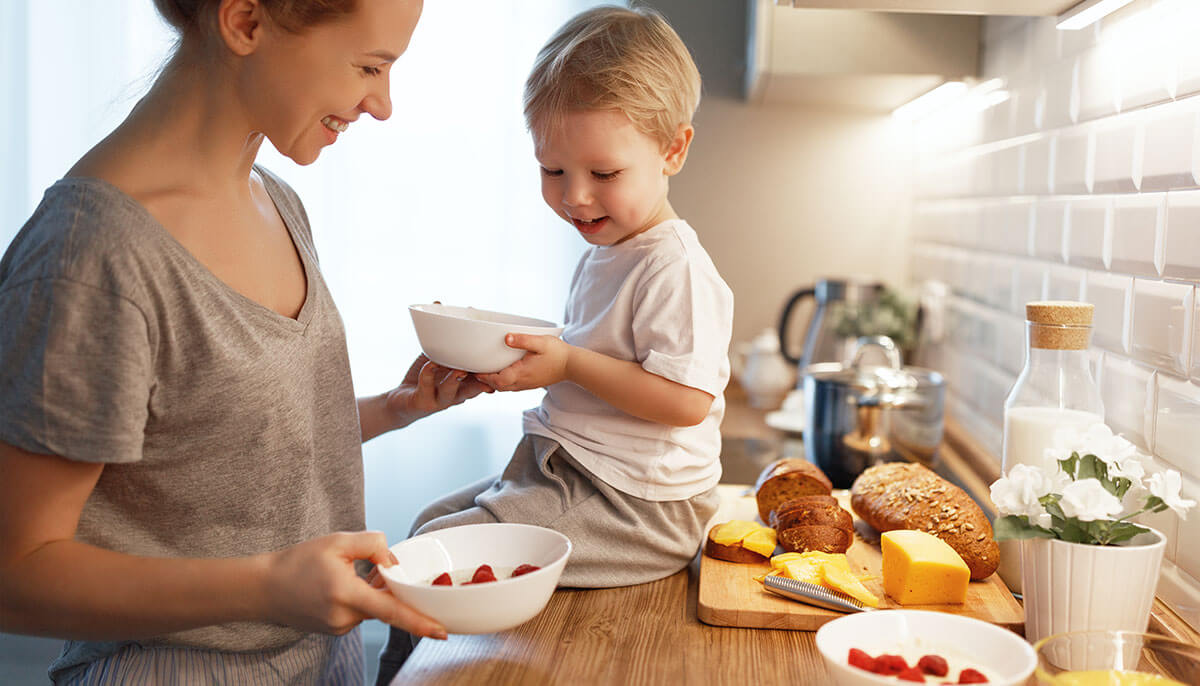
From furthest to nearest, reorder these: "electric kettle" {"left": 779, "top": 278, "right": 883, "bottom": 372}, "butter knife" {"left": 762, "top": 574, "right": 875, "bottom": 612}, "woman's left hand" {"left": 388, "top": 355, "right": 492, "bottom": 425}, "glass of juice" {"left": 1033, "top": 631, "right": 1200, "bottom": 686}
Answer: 1. "electric kettle" {"left": 779, "top": 278, "right": 883, "bottom": 372}
2. "woman's left hand" {"left": 388, "top": 355, "right": 492, "bottom": 425}
3. "butter knife" {"left": 762, "top": 574, "right": 875, "bottom": 612}
4. "glass of juice" {"left": 1033, "top": 631, "right": 1200, "bottom": 686}

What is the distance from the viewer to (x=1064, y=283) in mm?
1328

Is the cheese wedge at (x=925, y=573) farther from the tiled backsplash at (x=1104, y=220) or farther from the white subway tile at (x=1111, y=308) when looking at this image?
the white subway tile at (x=1111, y=308)

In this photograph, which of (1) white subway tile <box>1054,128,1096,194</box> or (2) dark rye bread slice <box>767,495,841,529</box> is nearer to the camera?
(2) dark rye bread slice <box>767,495,841,529</box>

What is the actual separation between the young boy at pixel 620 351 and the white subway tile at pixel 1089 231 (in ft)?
1.65

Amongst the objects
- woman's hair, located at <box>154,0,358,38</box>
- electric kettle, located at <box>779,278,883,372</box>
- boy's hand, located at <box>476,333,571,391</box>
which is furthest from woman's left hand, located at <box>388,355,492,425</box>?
electric kettle, located at <box>779,278,883,372</box>

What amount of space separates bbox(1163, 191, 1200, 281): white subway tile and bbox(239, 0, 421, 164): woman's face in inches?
32.4

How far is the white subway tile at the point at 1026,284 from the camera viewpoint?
1.43 metres

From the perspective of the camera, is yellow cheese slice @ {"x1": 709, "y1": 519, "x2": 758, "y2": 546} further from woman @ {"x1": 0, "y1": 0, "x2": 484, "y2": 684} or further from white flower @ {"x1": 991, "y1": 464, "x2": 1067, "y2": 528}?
woman @ {"x1": 0, "y1": 0, "x2": 484, "y2": 684}

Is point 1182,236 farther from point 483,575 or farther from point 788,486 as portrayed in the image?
point 483,575

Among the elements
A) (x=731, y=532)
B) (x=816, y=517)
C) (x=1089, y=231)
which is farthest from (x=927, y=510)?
(x=1089, y=231)

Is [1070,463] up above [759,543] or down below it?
above

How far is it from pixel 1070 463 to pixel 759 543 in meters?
0.36

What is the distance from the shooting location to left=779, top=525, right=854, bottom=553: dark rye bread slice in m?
1.07

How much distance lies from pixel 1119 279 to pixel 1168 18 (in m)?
0.30
